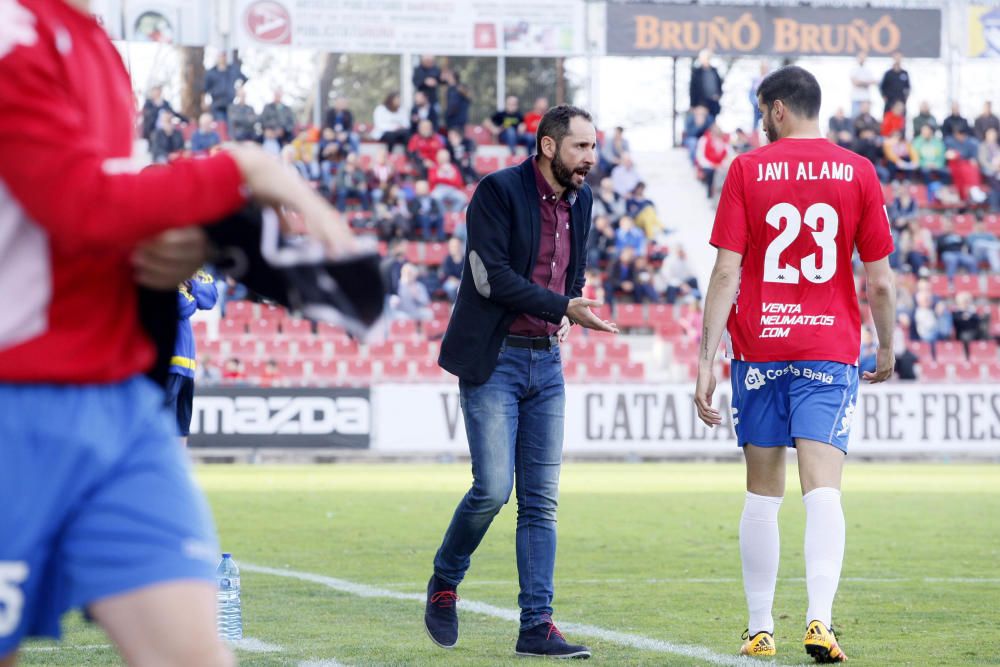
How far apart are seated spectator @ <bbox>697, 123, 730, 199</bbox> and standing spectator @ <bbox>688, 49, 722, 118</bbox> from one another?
52 cm

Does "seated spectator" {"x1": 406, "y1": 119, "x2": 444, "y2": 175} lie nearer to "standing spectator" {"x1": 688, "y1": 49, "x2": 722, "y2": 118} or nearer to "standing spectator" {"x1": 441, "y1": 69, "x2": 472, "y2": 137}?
"standing spectator" {"x1": 441, "y1": 69, "x2": 472, "y2": 137}

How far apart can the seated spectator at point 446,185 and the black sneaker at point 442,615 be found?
2318cm

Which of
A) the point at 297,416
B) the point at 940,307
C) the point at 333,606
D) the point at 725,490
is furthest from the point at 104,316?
the point at 940,307

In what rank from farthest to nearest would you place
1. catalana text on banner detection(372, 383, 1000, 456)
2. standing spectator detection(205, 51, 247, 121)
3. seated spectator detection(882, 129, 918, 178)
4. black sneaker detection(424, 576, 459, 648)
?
seated spectator detection(882, 129, 918, 178) < standing spectator detection(205, 51, 247, 121) < catalana text on banner detection(372, 383, 1000, 456) < black sneaker detection(424, 576, 459, 648)

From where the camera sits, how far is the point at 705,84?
3253cm

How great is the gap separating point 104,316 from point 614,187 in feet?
93.6

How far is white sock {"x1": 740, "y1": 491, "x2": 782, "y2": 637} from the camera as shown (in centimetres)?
655

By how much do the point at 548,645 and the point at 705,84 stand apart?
27035mm

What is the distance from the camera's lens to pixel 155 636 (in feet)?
8.86

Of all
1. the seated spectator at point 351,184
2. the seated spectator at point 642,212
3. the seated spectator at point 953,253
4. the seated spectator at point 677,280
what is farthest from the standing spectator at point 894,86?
the seated spectator at point 351,184

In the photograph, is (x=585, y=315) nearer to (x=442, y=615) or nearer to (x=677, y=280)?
(x=442, y=615)

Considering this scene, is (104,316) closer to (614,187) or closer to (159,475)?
(159,475)

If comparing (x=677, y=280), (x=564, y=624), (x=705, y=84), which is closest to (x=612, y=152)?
(x=705, y=84)

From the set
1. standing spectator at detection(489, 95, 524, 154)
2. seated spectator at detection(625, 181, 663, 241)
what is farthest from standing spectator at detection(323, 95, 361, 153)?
seated spectator at detection(625, 181, 663, 241)
